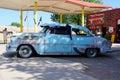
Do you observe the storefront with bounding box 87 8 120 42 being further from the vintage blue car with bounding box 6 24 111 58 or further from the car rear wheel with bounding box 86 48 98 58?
the vintage blue car with bounding box 6 24 111 58

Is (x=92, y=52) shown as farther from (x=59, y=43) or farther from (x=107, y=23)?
(x=107, y=23)

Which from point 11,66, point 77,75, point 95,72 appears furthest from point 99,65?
point 11,66

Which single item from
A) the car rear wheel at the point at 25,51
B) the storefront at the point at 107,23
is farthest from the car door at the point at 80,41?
the storefront at the point at 107,23

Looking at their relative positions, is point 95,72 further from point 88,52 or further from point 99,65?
point 88,52

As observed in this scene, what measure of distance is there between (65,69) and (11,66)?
89.0 inches

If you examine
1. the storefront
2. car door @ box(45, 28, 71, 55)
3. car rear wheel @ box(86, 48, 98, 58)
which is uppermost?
the storefront

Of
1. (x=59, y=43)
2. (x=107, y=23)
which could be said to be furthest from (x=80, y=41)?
(x=107, y=23)

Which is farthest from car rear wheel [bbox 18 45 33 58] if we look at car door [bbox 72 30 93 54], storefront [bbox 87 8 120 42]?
storefront [bbox 87 8 120 42]

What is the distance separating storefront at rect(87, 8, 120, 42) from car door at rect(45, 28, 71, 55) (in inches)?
730

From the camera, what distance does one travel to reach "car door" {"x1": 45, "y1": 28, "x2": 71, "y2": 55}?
51.8 feet

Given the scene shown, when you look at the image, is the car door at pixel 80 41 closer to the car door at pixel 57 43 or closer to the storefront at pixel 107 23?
the car door at pixel 57 43

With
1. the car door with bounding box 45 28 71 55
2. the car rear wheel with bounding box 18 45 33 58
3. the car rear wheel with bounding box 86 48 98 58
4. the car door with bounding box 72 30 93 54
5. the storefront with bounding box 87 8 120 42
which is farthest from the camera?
the storefront with bounding box 87 8 120 42

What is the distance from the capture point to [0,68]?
1166cm

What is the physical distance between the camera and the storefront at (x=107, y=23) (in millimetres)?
34031
